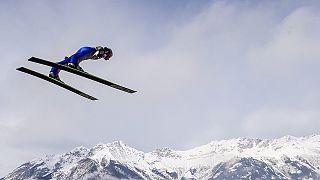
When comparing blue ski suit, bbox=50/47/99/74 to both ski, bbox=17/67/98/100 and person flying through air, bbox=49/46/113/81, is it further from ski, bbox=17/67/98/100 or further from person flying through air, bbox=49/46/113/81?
ski, bbox=17/67/98/100

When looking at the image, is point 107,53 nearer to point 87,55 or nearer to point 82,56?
point 87,55

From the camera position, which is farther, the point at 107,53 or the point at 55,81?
the point at 55,81

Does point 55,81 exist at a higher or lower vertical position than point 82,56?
lower

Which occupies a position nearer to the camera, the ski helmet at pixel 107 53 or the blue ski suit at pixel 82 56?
the blue ski suit at pixel 82 56

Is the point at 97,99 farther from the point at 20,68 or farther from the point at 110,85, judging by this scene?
the point at 20,68

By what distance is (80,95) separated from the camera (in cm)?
3120

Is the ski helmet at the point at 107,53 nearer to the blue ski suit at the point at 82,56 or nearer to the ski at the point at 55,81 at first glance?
the blue ski suit at the point at 82,56

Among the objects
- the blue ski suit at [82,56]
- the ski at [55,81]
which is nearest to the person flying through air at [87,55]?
the blue ski suit at [82,56]

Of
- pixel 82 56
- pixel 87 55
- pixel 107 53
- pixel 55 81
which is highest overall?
pixel 107 53

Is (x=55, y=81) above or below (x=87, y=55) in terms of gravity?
below

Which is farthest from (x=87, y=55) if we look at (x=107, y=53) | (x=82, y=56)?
(x=107, y=53)

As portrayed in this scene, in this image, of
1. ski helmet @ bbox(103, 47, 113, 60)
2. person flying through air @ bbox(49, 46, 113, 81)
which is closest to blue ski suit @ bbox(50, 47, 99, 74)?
person flying through air @ bbox(49, 46, 113, 81)

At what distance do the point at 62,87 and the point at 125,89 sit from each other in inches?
172

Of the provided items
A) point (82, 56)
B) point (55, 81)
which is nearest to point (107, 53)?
point (82, 56)
